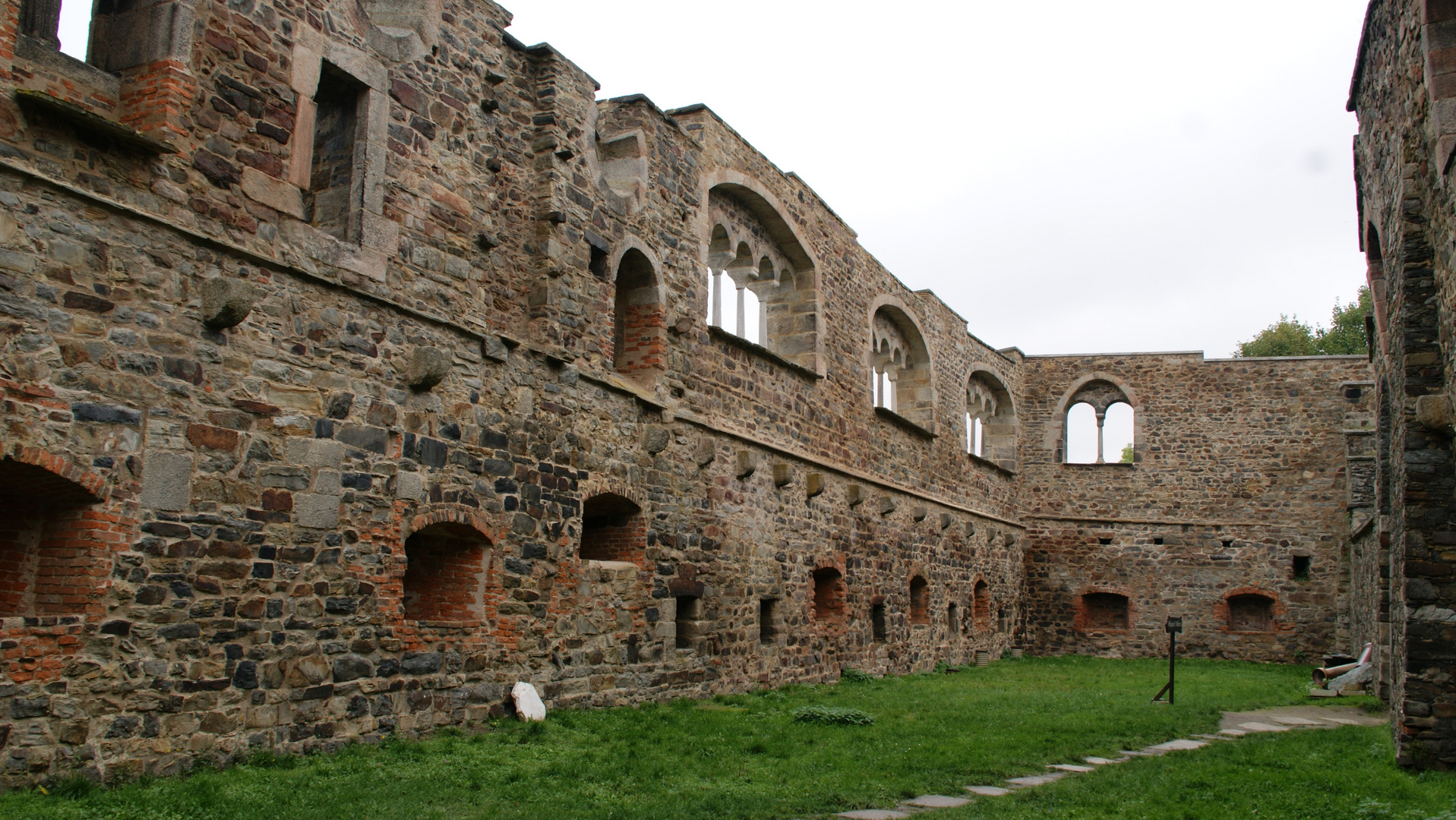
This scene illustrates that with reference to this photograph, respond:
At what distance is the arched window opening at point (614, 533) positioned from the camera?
10.8m

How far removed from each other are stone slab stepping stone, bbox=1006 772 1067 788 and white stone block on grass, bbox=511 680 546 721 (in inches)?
149

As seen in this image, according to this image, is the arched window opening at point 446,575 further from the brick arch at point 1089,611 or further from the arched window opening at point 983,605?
the brick arch at point 1089,611

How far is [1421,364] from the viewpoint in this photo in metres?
8.37

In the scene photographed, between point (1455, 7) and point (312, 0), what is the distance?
8.08 m

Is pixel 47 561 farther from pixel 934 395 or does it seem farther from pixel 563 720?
pixel 934 395

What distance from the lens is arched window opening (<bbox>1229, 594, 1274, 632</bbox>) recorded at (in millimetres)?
22469

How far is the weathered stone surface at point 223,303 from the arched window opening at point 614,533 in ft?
14.8

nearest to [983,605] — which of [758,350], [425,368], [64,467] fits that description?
[758,350]

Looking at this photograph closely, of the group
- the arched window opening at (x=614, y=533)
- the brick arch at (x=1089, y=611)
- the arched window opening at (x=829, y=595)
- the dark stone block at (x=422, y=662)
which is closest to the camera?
the dark stone block at (x=422, y=662)

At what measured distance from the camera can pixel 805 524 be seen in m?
14.2

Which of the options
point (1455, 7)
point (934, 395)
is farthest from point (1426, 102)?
point (934, 395)

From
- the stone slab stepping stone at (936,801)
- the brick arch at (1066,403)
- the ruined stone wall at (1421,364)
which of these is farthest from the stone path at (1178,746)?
the brick arch at (1066,403)

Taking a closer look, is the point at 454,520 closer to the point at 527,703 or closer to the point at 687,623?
the point at 527,703

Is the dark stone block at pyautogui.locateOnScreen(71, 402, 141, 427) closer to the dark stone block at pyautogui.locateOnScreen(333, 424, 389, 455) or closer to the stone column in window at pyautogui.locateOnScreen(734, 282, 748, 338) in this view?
the dark stone block at pyautogui.locateOnScreen(333, 424, 389, 455)
